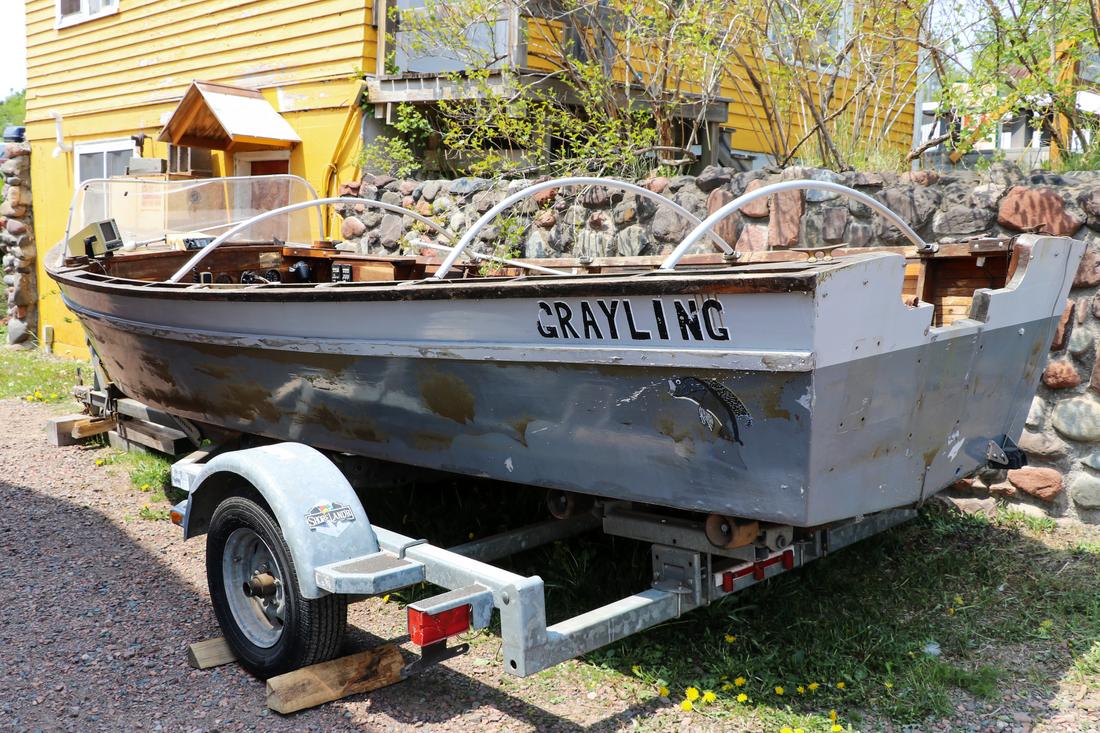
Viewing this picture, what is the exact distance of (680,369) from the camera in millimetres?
3076

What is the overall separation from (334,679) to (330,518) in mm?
592

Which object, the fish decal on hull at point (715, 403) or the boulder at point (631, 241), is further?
the boulder at point (631, 241)

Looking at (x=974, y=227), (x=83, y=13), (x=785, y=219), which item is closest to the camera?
(x=974, y=227)

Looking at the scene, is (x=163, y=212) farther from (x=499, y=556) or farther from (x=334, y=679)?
(x=334, y=679)

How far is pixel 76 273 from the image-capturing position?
612cm

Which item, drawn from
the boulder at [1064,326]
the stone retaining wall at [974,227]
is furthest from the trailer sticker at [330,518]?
the boulder at [1064,326]

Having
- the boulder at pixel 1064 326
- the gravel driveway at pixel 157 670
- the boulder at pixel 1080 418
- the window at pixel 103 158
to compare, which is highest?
the window at pixel 103 158

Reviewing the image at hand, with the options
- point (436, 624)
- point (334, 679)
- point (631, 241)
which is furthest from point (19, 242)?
point (436, 624)

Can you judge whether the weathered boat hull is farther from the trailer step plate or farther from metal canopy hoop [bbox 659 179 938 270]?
the trailer step plate

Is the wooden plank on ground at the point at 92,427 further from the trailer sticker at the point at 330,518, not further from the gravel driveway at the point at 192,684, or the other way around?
the trailer sticker at the point at 330,518

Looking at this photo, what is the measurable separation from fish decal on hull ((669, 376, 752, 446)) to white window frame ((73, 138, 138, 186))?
11.4 meters

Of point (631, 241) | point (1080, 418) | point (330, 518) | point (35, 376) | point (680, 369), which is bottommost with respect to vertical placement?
point (35, 376)

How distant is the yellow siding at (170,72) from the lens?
32.9 ft

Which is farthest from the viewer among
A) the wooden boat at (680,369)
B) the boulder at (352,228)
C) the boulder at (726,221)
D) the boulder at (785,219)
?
the boulder at (352,228)
